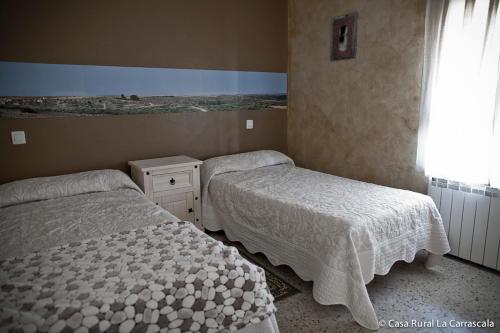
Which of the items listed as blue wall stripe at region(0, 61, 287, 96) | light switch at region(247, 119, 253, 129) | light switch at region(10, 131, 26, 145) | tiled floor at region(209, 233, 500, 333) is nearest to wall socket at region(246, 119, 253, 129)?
light switch at region(247, 119, 253, 129)

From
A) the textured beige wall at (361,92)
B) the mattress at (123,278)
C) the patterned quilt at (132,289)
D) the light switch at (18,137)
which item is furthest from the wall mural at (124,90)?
the patterned quilt at (132,289)

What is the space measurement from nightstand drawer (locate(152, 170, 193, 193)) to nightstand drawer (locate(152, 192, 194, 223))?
7cm

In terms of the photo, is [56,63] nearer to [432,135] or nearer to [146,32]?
[146,32]

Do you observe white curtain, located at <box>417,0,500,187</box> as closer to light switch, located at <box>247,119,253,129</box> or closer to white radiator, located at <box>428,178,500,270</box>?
white radiator, located at <box>428,178,500,270</box>

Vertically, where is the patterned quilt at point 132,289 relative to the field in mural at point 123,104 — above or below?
below

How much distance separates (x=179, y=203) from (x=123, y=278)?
170cm

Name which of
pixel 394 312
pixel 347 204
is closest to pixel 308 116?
pixel 347 204

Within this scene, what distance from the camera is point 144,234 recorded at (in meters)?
1.93

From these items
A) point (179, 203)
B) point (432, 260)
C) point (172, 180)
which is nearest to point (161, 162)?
point (172, 180)

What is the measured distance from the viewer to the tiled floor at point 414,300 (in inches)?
83.1

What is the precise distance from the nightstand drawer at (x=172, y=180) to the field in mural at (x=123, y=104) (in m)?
0.68

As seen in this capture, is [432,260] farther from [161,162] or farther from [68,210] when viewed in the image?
[68,210]

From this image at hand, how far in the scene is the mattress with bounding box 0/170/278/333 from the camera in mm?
1296

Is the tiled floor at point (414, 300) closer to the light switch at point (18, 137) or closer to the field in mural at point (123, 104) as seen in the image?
the field in mural at point (123, 104)
